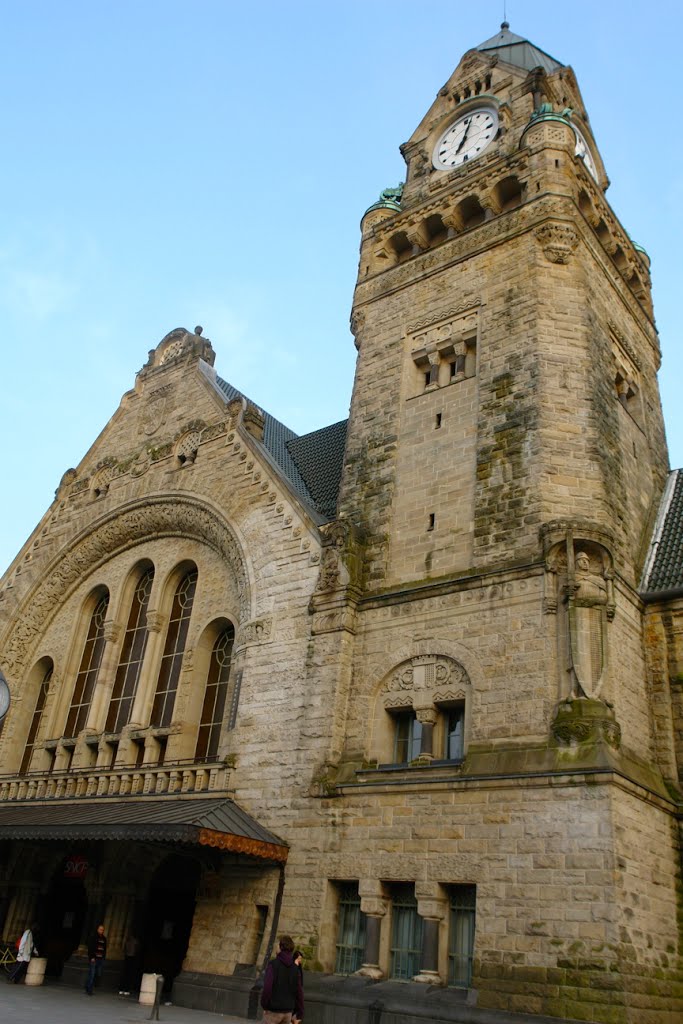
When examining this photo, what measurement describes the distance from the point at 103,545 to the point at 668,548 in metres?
14.6

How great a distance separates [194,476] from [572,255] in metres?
10.1

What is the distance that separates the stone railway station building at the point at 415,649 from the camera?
12594 millimetres

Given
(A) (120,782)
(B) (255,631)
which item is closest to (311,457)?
(B) (255,631)

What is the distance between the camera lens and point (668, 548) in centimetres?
1714

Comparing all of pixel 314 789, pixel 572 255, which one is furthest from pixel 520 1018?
pixel 572 255

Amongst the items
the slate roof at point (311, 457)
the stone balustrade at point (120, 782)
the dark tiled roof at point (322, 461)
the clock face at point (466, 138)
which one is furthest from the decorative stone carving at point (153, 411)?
the clock face at point (466, 138)

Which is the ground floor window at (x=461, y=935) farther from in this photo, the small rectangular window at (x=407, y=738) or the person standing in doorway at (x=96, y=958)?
the person standing in doorway at (x=96, y=958)

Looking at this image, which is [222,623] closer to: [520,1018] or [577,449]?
[577,449]

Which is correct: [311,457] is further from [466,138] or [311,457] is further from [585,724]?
[585,724]

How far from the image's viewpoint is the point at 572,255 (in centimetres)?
1814

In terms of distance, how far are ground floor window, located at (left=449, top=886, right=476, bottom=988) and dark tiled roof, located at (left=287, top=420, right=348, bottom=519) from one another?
9.13m

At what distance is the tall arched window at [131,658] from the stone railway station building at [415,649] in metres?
0.12

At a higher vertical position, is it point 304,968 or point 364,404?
point 364,404

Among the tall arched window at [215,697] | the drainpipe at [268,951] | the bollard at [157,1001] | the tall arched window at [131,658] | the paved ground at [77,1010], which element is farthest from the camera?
the tall arched window at [131,658]
